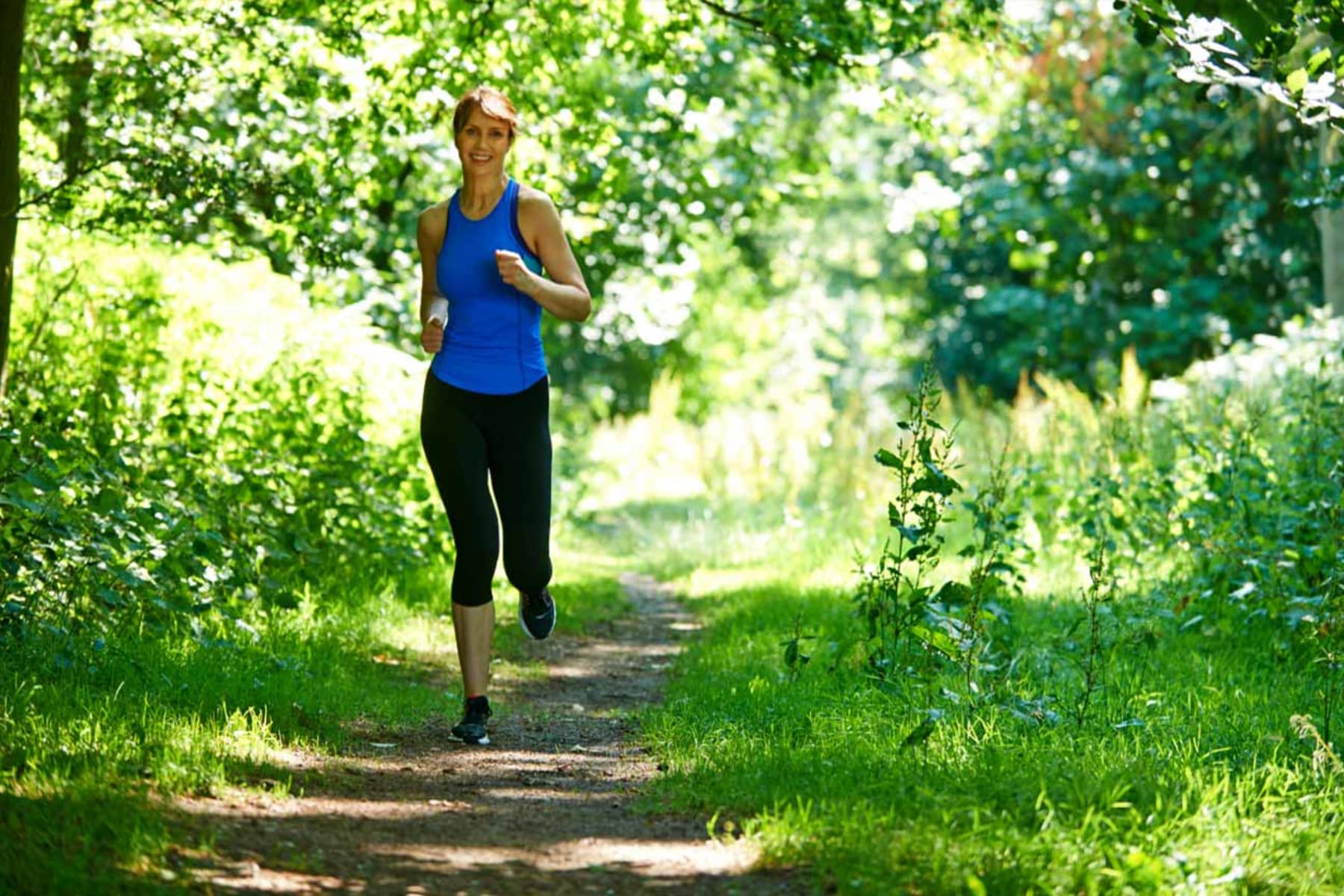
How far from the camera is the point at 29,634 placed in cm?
566

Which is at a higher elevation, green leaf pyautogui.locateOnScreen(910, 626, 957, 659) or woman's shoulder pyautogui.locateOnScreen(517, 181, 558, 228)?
woman's shoulder pyautogui.locateOnScreen(517, 181, 558, 228)

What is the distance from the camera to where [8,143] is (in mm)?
6371

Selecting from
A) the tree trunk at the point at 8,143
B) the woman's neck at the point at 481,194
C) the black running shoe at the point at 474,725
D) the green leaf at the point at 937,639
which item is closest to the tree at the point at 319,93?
the tree trunk at the point at 8,143

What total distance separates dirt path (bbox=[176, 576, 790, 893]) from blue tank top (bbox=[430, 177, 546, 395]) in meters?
1.39

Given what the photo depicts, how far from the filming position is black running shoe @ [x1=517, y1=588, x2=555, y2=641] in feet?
20.5

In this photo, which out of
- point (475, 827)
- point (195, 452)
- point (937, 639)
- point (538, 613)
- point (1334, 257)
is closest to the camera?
point (475, 827)

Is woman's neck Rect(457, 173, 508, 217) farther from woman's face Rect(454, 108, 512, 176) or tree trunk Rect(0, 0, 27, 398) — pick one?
tree trunk Rect(0, 0, 27, 398)

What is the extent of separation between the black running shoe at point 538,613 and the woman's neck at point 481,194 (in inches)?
60.5

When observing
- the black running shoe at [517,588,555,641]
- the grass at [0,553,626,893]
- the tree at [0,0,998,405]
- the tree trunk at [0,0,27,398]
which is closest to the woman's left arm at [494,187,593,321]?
the black running shoe at [517,588,555,641]

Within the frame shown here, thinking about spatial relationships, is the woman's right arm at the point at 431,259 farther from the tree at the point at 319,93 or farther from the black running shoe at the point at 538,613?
the tree at the point at 319,93

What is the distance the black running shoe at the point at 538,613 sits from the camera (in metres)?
6.24

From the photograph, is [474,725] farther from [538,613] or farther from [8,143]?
[8,143]

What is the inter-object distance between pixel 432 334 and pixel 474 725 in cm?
149

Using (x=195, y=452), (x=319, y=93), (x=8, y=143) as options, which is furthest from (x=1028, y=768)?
(x=319, y=93)
